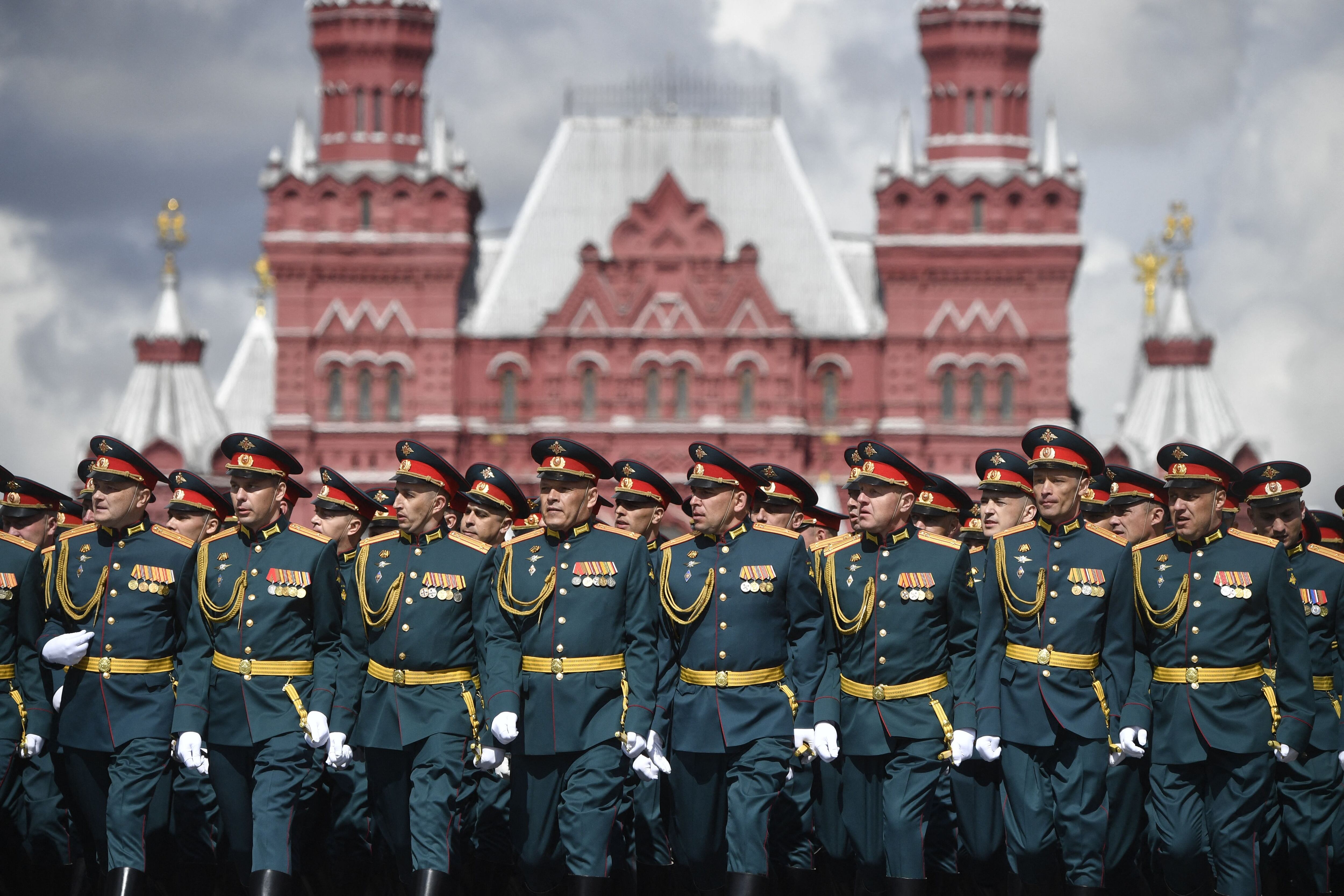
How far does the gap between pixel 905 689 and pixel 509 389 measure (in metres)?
33.3

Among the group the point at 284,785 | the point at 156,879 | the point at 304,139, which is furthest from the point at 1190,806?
the point at 304,139

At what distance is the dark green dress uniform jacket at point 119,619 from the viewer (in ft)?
26.9

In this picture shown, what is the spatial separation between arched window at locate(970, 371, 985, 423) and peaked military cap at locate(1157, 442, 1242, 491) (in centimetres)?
3188

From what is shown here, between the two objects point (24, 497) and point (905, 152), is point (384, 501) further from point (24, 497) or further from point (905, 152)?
point (905, 152)

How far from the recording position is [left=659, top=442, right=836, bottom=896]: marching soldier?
7.94 m

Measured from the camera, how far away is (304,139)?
42250mm

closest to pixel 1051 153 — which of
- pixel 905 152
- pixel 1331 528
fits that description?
pixel 905 152

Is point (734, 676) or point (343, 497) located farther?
point (343, 497)

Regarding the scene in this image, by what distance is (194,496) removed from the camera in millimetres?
9031

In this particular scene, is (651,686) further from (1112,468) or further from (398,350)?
(398,350)

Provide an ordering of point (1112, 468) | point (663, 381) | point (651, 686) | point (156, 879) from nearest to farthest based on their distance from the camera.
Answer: point (651, 686), point (156, 879), point (1112, 468), point (663, 381)

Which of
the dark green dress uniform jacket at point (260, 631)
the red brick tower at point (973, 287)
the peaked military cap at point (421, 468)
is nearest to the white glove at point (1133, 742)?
the peaked military cap at point (421, 468)

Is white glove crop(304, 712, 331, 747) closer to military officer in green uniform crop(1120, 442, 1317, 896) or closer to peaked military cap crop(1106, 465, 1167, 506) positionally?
military officer in green uniform crop(1120, 442, 1317, 896)

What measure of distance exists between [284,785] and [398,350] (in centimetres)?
3314
